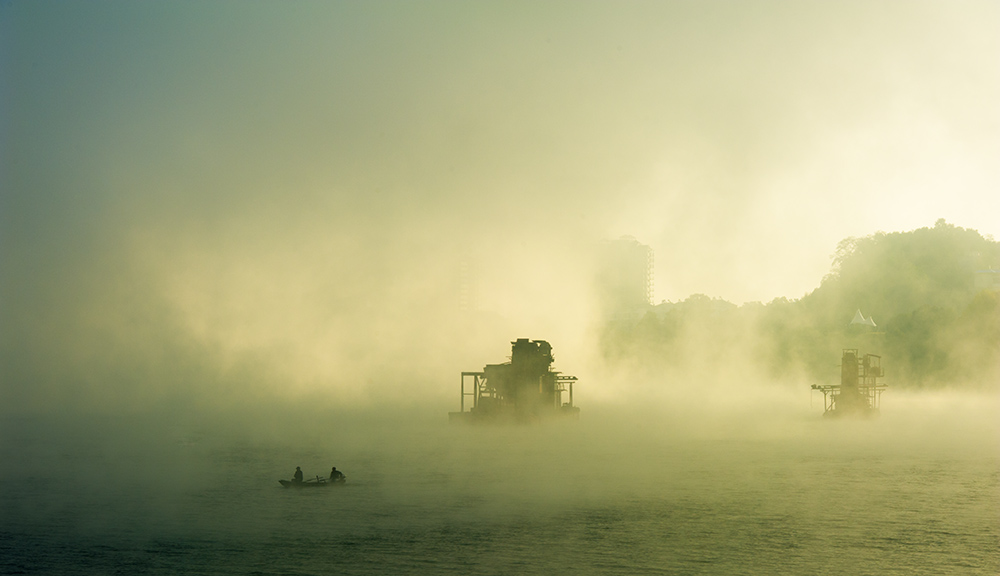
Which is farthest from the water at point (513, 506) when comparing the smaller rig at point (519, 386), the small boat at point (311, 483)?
the smaller rig at point (519, 386)

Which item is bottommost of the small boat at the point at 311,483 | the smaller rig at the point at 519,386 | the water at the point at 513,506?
the water at the point at 513,506

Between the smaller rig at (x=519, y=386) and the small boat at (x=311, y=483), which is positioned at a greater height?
the smaller rig at (x=519, y=386)

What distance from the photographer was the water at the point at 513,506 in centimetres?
5497

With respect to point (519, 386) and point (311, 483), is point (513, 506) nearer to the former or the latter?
point (311, 483)

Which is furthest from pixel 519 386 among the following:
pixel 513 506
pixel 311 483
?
pixel 513 506

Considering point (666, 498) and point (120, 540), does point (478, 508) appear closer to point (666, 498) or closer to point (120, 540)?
point (666, 498)

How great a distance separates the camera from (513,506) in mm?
70938

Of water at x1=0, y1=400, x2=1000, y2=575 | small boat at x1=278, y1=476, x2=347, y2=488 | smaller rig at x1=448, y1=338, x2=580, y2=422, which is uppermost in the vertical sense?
smaller rig at x1=448, y1=338, x2=580, y2=422

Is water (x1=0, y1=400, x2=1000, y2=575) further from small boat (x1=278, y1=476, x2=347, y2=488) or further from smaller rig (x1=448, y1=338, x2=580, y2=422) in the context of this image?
smaller rig (x1=448, y1=338, x2=580, y2=422)

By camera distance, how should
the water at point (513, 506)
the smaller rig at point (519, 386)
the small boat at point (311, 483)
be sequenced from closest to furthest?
1. the water at point (513, 506)
2. the small boat at point (311, 483)
3. the smaller rig at point (519, 386)

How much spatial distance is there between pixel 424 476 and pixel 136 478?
26429 mm

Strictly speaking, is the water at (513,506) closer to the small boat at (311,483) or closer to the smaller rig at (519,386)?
the small boat at (311,483)

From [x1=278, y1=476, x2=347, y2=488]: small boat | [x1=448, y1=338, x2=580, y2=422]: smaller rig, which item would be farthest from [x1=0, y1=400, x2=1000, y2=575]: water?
[x1=448, y1=338, x2=580, y2=422]: smaller rig

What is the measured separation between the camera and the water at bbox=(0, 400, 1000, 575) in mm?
54969
